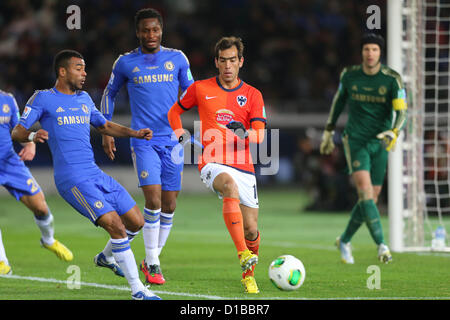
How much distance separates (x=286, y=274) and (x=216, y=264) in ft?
8.56

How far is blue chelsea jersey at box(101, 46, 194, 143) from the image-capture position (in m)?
7.87

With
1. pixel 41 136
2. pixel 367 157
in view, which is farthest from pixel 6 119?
pixel 367 157

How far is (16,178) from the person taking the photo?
8.84 metres

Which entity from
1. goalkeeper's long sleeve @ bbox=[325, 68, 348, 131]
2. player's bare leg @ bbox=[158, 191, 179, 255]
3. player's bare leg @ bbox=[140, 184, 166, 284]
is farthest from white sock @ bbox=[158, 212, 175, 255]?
goalkeeper's long sleeve @ bbox=[325, 68, 348, 131]

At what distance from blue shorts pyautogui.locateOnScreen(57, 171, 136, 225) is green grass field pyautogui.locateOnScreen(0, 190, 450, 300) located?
0.71 meters

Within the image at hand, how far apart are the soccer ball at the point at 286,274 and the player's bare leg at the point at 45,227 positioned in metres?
3.01

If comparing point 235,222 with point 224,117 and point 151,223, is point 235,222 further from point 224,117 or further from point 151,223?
point 151,223

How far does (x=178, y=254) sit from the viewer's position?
1026 centimetres

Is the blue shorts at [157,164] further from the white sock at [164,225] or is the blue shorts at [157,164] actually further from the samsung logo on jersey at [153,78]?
the samsung logo on jersey at [153,78]

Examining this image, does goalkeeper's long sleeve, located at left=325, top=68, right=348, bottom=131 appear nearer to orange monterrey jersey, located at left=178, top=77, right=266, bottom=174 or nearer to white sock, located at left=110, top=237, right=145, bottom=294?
orange monterrey jersey, located at left=178, top=77, right=266, bottom=174

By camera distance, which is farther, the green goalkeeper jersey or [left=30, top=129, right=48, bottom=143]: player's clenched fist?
the green goalkeeper jersey

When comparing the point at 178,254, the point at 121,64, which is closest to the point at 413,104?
the point at 178,254
